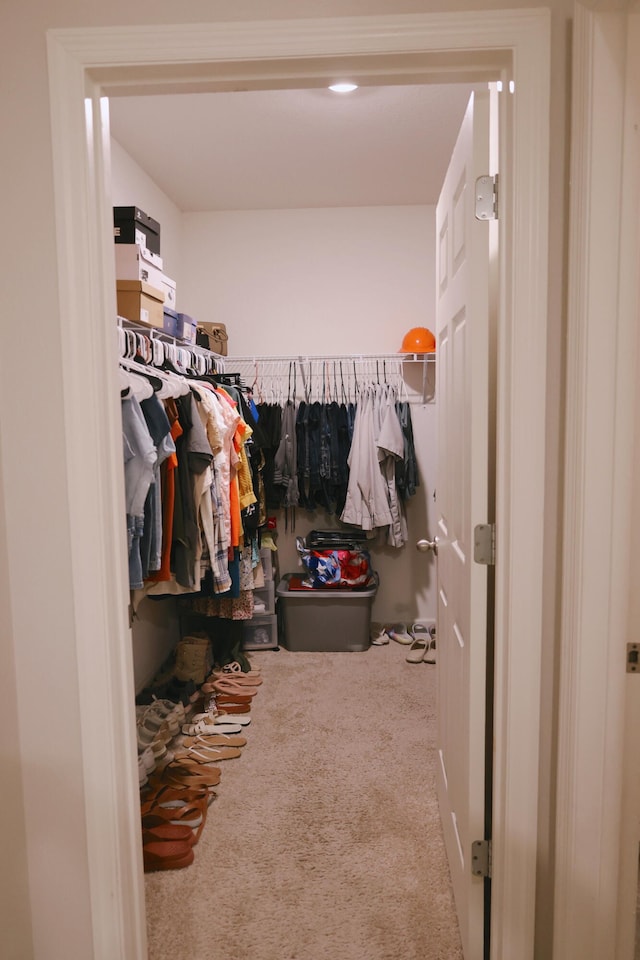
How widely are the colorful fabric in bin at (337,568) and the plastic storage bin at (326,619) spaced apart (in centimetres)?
5

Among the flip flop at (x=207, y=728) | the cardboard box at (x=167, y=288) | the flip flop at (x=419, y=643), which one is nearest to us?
the cardboard box at (x=167, y=288)

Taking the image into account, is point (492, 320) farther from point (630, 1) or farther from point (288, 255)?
point (288, 255)

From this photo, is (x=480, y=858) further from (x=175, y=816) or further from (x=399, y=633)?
(x=399, y=633)

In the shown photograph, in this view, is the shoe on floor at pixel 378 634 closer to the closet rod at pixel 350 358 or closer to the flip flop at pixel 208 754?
the flip flop at pixel 208 754

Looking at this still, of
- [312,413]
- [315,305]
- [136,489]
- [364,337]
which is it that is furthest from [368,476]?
[136,489]

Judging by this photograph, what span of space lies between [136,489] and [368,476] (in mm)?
2180

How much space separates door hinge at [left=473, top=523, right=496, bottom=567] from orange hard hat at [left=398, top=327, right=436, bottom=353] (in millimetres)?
2733

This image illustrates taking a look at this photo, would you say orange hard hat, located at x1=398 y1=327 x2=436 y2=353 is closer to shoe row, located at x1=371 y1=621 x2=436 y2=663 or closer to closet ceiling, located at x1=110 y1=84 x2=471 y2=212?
closet ceiling, located at x1=110 y1=84 x2=471 y2=212

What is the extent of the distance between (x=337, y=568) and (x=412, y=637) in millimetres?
737

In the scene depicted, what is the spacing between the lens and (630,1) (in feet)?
3.47

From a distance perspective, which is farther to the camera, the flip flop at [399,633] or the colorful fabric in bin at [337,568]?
the flip flop at [399,633]

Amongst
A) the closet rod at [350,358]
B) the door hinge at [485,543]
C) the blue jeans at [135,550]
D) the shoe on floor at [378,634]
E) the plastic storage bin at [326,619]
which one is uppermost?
the closet rod at [350,358]

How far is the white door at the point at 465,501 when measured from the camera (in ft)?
4.48

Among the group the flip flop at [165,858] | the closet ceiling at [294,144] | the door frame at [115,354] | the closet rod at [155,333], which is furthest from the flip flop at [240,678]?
the closet ceiling at [294,144]
